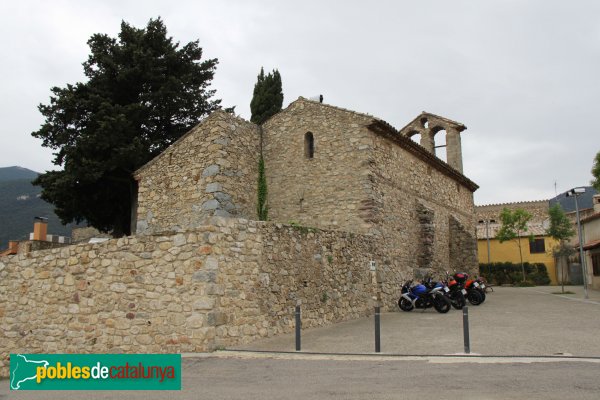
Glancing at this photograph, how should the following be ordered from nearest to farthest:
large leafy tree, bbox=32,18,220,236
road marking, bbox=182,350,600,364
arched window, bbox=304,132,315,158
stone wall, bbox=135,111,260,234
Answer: road marking, bbox=182,350,600,364, stone wall, bbox=135,111,260,234, arched window, bbox=304,132,315,158, large leafy tree, bbox=32,18,220,236

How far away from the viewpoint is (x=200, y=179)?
15.9 metres

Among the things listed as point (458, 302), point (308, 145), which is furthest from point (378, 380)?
point (308, 145)

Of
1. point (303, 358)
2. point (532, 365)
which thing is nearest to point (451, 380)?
point (532, 365)

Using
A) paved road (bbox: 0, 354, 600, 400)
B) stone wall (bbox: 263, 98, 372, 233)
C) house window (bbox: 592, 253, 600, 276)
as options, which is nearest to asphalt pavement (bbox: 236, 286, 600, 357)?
paved road (bbox: 0, 354, 600, 400)

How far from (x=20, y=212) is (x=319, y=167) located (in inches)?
2209

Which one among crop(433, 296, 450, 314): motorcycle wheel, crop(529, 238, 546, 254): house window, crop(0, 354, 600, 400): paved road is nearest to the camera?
crop(0, 354, 600, 400): paved road

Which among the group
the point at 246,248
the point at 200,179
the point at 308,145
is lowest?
the point at 246,248

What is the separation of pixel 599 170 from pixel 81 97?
23.0 metres

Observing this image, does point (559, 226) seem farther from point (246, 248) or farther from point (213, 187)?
point (246, 248)

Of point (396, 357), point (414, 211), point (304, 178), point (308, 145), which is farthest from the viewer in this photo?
point (414, 211)

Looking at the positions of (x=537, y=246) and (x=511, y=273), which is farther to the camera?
(x=537, y=246)

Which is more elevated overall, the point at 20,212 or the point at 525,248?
the point at 20,212

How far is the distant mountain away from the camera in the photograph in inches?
2148

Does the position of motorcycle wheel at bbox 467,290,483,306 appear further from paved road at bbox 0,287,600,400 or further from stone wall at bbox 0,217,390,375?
stone wall at bbox 0,217,390,375
